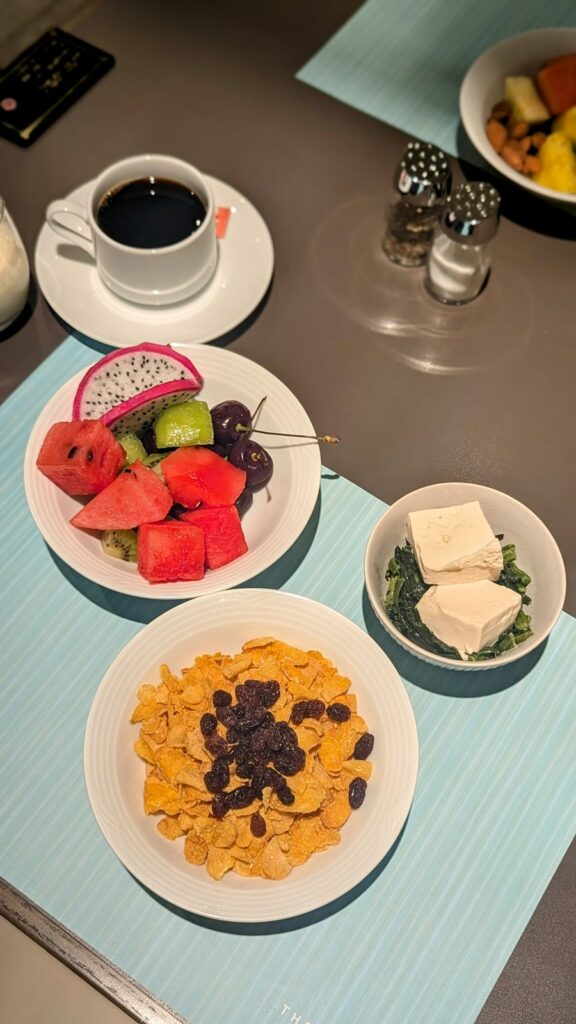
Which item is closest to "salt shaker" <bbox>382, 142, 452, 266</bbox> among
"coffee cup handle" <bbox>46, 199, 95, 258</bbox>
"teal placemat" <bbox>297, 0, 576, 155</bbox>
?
"teal placemat" <bbox>297, 0, 576, 155</bbox>

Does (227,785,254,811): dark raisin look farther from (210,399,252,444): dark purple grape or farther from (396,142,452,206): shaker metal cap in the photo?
(396,142,452,206): shaker metal cap

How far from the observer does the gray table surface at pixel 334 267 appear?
57.0 inches

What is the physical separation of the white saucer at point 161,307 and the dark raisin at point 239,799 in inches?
26.8

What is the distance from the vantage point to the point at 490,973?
1101 millimetres

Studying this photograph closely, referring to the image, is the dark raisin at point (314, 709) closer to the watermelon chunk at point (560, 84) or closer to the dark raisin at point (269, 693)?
the dark raisin at point (269, 693)

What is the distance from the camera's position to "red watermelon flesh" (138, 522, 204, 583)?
118cm

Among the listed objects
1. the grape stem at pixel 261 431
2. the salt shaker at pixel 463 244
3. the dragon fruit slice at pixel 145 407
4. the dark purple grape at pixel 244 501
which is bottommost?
the dark purple grape at pixel 244 501

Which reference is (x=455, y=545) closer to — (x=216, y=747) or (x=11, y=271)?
(x=216, y=747)

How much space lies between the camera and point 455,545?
47.3 inches

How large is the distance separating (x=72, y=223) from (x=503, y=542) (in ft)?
2.71

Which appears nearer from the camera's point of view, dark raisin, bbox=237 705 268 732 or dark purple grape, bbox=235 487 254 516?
dark raisin, bbox=237 705 268 732

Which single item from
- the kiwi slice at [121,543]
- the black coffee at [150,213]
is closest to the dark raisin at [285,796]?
the kiwi slice at [121,543]

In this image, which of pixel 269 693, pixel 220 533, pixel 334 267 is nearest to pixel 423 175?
pixel 334 267

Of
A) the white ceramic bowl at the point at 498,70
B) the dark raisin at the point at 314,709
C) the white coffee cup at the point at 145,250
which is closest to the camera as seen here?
the dark raisin at the point at 314,709
